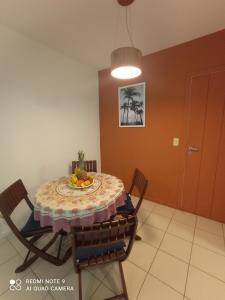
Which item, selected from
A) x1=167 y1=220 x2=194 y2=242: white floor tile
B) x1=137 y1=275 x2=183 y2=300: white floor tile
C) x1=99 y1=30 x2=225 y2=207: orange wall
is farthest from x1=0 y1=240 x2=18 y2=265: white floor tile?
x1=99 y1=30 x2=225 y2=207: orange wall

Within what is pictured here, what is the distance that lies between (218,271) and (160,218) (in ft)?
2.95

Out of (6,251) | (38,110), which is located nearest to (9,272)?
(6,251)

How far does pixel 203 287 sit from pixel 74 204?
1315 mm

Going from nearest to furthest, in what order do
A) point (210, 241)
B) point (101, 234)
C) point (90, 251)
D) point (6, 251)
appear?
point (101, 234) → point (90, 251) → point (6, 251) → point (210, 241)

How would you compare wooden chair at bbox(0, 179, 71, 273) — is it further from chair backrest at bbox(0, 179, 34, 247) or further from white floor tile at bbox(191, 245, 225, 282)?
white floor tile at bbox(191, 245, 225, 282)

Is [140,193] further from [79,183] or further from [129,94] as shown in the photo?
[129,94]

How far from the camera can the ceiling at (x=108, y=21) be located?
149 cm

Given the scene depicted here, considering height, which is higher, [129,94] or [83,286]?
[129,94]

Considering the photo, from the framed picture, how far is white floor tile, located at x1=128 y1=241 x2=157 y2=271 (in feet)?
5.78

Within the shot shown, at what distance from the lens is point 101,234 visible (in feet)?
3.44

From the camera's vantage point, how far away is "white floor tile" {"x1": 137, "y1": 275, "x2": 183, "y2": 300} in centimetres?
130

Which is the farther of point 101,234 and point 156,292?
point 156,292

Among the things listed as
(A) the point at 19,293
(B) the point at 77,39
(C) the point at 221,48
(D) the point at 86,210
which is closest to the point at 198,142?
(C) the point at 221,48

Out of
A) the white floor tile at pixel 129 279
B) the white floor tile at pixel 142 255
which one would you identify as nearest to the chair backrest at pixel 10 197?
the white floor tile at pixel 129 279
